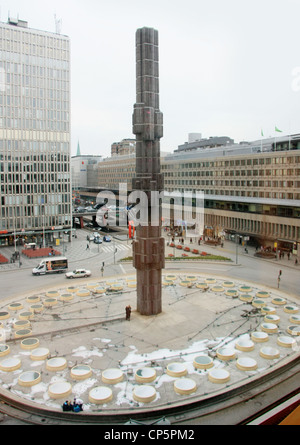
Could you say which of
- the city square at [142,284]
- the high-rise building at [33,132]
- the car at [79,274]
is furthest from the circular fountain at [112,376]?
the high-rise building at [33,132]

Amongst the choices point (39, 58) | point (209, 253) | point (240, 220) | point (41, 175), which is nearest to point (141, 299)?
point (209, 253)

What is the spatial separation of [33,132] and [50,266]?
41.1 m

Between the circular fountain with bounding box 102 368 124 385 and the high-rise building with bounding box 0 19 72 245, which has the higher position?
the high-rise building with bounding box 0 19 72 245

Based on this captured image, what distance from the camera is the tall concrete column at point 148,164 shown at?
3631cm

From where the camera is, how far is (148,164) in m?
36.9

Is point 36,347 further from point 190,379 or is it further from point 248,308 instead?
point 248,308

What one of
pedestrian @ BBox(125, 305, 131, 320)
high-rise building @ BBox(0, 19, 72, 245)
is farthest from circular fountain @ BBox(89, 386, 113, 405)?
high-rise building @ BBox(0, 19, 72, 245)

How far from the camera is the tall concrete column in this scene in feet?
119

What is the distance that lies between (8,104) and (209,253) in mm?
53511

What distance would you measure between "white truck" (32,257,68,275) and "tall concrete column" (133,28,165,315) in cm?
2602

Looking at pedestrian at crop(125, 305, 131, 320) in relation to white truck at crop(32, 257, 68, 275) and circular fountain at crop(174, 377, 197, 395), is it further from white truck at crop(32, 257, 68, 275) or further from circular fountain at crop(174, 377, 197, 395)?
white truck at crop(32, 257, 68, 275)

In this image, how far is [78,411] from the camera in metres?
22.7

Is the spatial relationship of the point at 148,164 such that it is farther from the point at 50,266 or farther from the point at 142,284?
the point at 50,266

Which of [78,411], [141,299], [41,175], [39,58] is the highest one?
[39,58]
